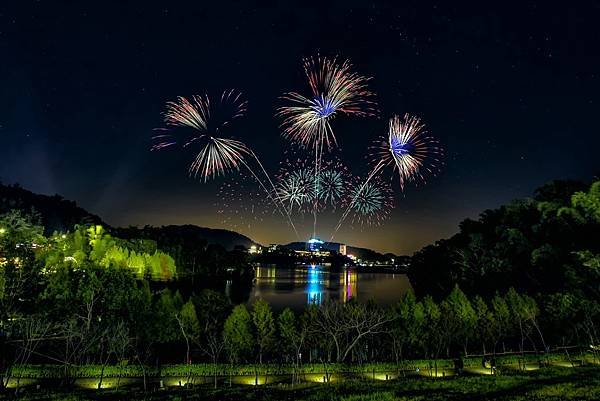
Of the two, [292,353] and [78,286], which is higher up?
[78,286]

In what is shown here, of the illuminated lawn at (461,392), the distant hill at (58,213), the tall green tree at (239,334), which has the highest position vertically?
the distant hill at (58,213)


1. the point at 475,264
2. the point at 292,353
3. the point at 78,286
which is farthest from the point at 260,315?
the point at 475,264

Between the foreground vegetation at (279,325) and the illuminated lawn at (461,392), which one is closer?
the illuminated lawn at (461,392)

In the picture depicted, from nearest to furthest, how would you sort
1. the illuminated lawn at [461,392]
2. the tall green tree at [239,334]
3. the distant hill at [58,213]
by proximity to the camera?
the illuminated lawn at [461,392] → the tall green tree at [239,334] → the distant hill at [58,213]

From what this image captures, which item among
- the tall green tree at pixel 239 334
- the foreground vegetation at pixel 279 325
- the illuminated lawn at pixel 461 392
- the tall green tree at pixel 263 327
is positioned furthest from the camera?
the tall green tree at pixel 263 327

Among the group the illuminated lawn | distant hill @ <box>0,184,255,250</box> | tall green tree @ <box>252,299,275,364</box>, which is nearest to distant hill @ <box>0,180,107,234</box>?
distant hill @ <box>0,184,255,250</box>

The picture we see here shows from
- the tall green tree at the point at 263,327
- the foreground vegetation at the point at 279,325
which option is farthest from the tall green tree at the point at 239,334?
the tall green tree at the point at 263,327

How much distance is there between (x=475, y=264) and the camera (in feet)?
201

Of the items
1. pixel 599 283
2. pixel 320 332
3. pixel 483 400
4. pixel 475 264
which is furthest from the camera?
pixel 475 264

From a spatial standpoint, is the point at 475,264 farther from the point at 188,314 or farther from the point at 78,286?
the point at 78,286

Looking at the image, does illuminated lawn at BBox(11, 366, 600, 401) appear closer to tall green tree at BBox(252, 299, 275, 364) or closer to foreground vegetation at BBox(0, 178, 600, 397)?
foreground vegetation at BBox(0, 178, 600, 397)

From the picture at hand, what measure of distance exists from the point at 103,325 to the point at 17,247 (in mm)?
10168

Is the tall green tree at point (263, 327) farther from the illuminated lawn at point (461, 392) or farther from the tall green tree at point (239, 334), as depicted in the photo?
the illuminated lawn at point (461, 392)

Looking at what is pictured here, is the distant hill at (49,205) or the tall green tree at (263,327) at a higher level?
the distant hill at (49,205)
